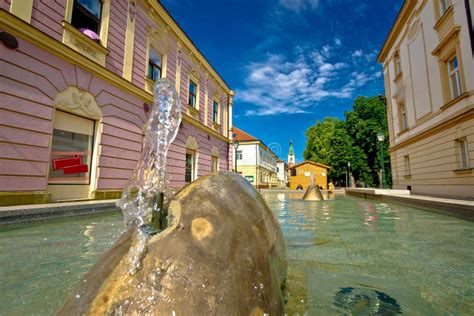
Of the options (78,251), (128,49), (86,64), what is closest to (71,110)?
(86,64)

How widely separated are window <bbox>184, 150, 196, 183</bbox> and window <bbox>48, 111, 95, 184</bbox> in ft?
21.7

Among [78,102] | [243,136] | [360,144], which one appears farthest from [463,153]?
[243,136]

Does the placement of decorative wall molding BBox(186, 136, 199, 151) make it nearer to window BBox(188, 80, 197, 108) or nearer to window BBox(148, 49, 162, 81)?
window BBox(188, 80, 197, 108)

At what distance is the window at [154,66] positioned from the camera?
11.4 m

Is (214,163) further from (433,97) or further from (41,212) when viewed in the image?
(41,212)

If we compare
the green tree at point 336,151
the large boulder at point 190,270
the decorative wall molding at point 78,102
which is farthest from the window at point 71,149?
the green tree at point 336,151

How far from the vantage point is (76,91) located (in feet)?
24.3

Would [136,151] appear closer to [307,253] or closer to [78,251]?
[78,251]

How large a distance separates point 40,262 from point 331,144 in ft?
118

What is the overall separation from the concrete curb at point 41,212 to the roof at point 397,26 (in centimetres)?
1753

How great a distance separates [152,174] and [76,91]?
7825mm

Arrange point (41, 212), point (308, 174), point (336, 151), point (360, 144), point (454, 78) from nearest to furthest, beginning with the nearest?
point (41, 212) → point (454, 78) → point (308, 174) → point (360, 144) → point (336, 151)

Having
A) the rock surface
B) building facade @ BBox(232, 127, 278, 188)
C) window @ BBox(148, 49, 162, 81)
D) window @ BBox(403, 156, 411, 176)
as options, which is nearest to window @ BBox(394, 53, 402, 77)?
window @ BBox(403, 156, 411, 176)

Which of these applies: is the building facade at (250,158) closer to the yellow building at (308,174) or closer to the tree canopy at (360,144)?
the yellow building at (308,174)
